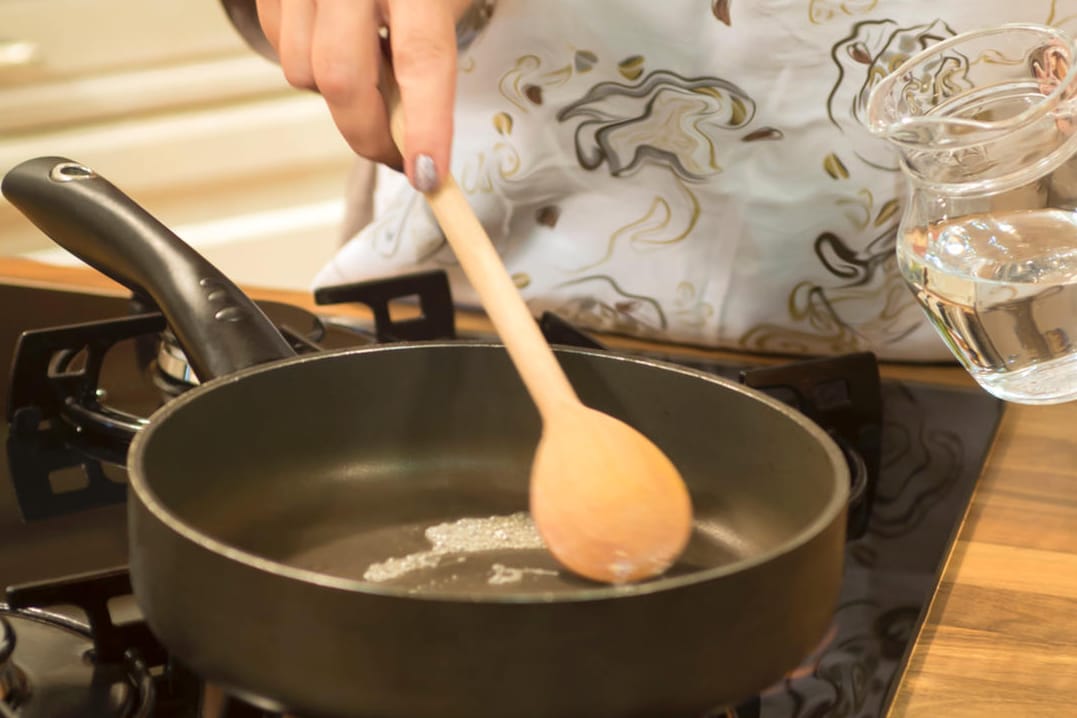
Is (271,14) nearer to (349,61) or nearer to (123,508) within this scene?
(349,61)

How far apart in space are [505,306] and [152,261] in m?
0.16

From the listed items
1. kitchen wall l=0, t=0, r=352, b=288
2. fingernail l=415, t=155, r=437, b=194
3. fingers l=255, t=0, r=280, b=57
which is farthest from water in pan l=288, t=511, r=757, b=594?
kitchen wall l=0, t=0, r=352, b=288

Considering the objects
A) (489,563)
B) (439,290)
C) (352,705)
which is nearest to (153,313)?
(439,290)

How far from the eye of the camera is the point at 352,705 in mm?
283

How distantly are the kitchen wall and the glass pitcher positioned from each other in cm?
95

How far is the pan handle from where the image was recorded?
455mm

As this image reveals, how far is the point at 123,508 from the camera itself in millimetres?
505

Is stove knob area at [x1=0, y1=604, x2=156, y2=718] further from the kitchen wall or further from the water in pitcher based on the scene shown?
the kitchen wall

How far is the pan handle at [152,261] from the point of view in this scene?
45 cm

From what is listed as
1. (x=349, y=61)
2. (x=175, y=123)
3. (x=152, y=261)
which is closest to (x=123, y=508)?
(x=152, y=261)

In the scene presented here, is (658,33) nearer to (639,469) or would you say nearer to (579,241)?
(579,241)

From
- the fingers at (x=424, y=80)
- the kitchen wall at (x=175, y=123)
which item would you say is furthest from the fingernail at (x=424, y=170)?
the kitchen wall at (x=175, y=123)

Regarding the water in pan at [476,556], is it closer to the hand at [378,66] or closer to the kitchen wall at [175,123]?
the hand at [378,66]

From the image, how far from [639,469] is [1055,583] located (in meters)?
0.20
